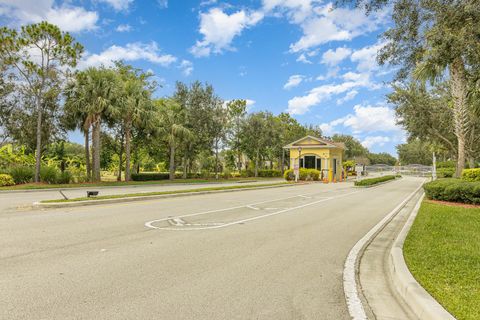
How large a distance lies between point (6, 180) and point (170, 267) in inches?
864

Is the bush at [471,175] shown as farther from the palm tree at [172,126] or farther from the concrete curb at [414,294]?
the palm tree at [172,126]

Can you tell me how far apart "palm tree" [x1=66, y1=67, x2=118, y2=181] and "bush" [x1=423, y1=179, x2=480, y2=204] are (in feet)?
75.2

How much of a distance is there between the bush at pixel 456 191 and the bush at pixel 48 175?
79.3 feet

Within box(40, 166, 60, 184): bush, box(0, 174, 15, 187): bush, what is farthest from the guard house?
box(0, 174, 15, 187): bush

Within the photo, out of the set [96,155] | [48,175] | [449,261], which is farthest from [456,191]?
[48,175]

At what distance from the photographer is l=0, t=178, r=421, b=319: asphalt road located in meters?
3.52

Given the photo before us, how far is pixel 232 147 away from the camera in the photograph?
49.2 metres

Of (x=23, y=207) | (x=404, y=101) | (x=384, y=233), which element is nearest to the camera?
(x=384, y=233)

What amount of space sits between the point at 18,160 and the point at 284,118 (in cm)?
4245

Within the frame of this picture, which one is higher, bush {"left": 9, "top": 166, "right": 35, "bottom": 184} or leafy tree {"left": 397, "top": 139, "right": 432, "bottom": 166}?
leafy tree {"left": 397, "top": 139, "right": 432, "bottom": 166}

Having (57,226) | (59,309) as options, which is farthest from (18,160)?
(59,309)

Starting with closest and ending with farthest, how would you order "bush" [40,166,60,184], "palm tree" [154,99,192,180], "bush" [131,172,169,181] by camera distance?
"bush" [40,166,60,184] < "bush" [131,172,169,181] < "palm tree" [154,99,192,180]

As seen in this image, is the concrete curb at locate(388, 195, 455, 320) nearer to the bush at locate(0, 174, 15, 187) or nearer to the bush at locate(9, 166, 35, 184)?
the bush at locate(0, 174, 15, 187)

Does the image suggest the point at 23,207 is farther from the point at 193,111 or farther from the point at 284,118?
the point at 284,118
